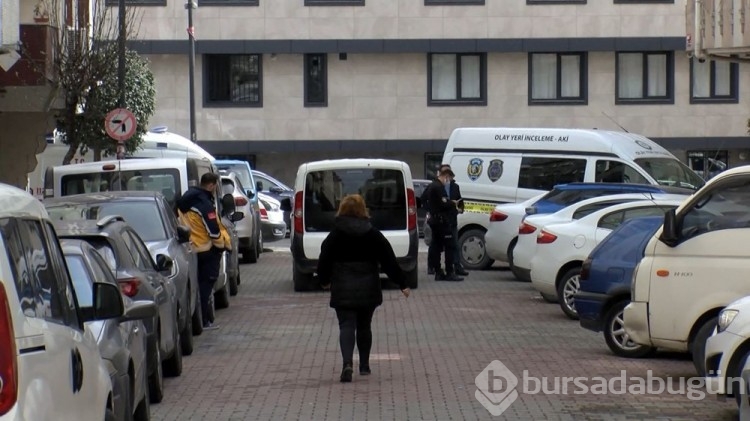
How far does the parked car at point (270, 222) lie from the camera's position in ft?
100

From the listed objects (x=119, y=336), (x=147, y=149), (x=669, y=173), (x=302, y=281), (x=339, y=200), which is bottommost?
(x=302, y=281)

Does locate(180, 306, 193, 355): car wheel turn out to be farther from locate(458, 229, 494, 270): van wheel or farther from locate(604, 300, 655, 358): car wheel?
locate(458, 229, 494, 270): van wheel

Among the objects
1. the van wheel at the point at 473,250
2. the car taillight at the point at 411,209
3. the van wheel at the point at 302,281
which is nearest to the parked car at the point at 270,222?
the van wheel at the point at 473,250

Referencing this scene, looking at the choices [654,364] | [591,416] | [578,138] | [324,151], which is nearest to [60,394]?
[591,416]

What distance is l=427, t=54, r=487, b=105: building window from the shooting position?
1761 inches

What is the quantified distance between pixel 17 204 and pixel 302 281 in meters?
15.4

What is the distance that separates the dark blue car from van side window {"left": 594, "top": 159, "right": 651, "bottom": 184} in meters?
10.7

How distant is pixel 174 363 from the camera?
12547mm

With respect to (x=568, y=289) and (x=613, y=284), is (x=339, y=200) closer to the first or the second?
(x=568, y=289)

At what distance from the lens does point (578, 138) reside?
982 inches

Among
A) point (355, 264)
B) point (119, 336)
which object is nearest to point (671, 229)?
point (355, 264)

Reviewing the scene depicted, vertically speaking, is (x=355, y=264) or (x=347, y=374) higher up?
(x=355, y=264)

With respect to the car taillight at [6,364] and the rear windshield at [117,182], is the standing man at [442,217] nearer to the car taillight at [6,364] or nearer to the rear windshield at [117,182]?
the rear windshield at [117,182]

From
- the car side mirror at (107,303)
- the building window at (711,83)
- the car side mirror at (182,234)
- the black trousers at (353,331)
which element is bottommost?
the black trousers at (353,331)
